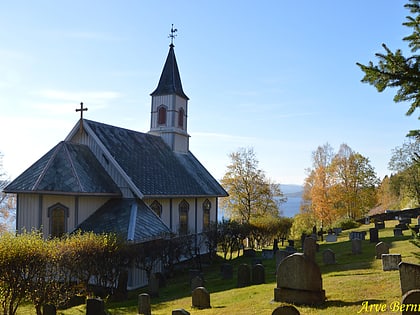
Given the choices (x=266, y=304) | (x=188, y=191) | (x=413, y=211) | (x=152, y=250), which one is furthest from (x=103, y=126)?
(x=413, y=211)

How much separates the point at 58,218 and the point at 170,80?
1488cm

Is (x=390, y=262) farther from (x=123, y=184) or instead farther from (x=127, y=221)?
(x=123, y=184)

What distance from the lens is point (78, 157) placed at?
A: 67.9 ft

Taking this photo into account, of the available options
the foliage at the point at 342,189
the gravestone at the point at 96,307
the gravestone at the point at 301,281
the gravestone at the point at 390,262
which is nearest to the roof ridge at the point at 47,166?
the gravestone at the point at 96,307

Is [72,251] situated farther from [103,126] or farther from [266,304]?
[103,126]

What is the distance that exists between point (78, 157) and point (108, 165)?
1.60 m

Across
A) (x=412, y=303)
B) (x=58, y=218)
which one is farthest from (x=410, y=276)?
(x=58, y=218)

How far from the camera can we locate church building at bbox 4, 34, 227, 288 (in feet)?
59.8

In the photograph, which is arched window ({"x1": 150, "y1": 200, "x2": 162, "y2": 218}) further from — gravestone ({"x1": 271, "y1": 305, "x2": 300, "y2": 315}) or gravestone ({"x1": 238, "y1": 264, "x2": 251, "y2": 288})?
gravestone ({"x1": 271, "y1": 305, "x2": 300, "y2": 315})

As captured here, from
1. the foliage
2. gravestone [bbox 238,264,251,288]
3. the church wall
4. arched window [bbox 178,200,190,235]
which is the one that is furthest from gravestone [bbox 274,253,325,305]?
the foliage

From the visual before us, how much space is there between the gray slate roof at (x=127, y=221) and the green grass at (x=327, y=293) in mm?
2513

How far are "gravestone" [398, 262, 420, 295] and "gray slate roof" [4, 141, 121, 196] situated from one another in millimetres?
14254

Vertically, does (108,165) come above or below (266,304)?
above

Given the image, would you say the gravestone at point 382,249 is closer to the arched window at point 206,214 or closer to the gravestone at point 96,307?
the gravestone at point 96,307
